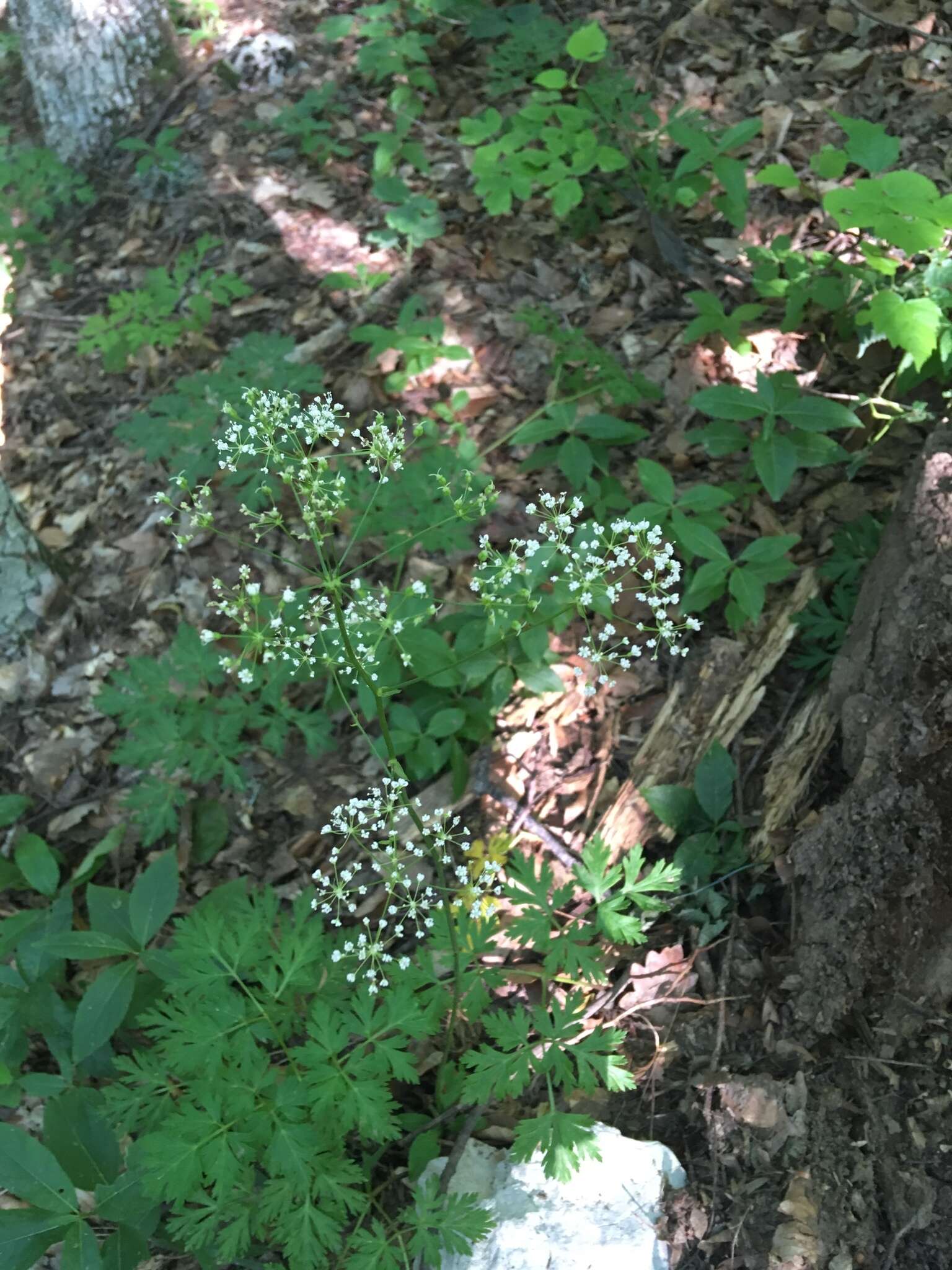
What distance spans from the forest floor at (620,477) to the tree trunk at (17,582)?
0.40 feet

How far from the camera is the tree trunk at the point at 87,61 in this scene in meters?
5.45

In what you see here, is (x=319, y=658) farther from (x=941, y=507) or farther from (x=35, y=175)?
(x=35, y=175)

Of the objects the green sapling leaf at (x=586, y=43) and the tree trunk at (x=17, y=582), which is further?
the green sapling leaf at (x=586, y=43)

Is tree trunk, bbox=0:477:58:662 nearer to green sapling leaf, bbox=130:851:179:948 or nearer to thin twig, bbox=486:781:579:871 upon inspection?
green sapling leaf, bbox=130:851:179:948

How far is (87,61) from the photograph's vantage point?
556 centimetres

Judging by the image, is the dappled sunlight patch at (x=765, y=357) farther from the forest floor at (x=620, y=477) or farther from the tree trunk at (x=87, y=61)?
the tree trunk at (x=87, y=61)

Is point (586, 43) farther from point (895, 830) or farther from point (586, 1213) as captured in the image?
point (586, 1213)

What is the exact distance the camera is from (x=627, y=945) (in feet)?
8.71

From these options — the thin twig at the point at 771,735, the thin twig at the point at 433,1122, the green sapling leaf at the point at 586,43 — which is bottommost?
the thin twig at the point at 433,1122

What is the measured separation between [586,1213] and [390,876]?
0.92 metres

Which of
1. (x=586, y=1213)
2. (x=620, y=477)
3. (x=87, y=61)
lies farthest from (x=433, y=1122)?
(x=87, y=61)

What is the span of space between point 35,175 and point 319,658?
5.18 m

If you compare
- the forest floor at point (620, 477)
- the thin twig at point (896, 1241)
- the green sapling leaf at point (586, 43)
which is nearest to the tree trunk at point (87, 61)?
the forest floor at point (620, 477)

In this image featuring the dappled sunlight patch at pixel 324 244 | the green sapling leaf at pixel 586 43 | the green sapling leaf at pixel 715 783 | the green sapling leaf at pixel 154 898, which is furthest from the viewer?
the dappled sunlight patch at pixel 324 244
